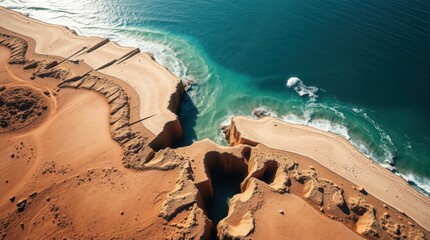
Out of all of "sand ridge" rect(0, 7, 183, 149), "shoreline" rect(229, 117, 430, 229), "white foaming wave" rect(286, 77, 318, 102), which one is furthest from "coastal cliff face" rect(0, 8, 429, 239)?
"white foaming wave" rect(286, 77, 318, 102)

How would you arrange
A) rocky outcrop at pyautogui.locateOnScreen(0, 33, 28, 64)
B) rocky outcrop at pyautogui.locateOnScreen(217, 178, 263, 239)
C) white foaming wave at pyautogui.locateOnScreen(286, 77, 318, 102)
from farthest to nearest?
1. rocky outcrop at pyautogui.locateOnScreen(0, 33, 28, 64)
2. white foaming wave at pyautogui.locateOnScreen(286, 77, 318, 102)
3. rocky outcrop at pyautogui.locateOnScreen(217, 178, 263, 239)

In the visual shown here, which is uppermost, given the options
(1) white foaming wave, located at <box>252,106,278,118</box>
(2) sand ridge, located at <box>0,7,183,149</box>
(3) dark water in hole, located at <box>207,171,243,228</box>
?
(2) sand ridge, located at <box>0,7,183,149</box>

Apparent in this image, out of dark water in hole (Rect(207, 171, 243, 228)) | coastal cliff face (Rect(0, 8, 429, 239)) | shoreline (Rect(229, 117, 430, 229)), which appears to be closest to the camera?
coastal cliff face (Rect(0, 8, 429, 239))

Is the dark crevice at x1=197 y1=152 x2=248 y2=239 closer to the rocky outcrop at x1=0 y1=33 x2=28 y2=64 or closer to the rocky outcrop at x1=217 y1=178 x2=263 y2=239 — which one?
the rocky outcrop at x1=217 y1=178 x2=263 y2=239

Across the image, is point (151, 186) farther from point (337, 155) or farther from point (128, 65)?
point (128, 65)

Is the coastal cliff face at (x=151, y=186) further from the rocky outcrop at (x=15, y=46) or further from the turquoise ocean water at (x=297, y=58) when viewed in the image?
the rocky outcrop at (x=15, y=46)
